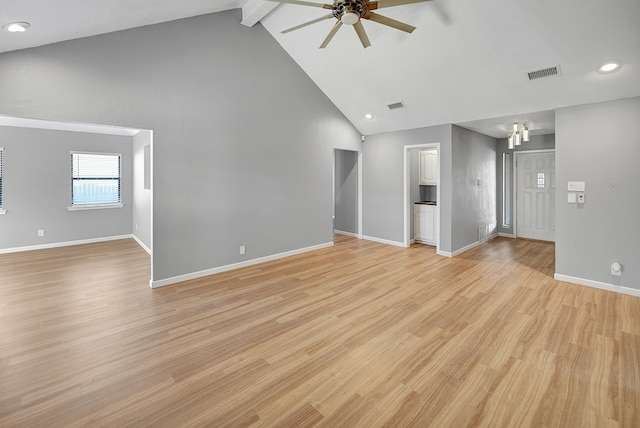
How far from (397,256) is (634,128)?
3547 millimetres

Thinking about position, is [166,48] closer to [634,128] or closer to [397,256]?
[397,256]

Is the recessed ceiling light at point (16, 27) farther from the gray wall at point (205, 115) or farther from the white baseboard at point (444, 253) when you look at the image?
the white baseboard at point (444, 253)

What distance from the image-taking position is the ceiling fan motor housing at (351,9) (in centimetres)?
255

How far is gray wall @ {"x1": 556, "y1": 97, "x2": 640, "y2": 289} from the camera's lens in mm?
3613

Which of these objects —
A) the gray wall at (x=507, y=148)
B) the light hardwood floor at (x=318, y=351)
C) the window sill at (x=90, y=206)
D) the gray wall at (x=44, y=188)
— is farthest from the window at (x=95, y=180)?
the gray wall at (x=507, y=148)

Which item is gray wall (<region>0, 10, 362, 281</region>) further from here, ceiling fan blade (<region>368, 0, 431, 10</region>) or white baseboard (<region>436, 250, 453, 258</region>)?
ceiling fan blade (<region>368, 0, 431, 10</region>)

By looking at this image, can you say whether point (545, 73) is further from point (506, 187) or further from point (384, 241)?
point (506, 187)

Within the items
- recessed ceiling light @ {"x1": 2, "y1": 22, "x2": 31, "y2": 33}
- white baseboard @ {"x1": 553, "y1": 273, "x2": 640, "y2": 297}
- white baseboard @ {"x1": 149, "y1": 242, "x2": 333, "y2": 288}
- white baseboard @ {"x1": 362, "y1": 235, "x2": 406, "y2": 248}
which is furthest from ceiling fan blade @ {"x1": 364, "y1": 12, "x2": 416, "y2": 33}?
white baseboard @ {"x1": 362, "y1": 235, "x2": 406, "y2": 248}

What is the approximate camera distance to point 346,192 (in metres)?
7.39

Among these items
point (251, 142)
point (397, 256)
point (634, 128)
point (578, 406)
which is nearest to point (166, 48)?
point (251, 142)

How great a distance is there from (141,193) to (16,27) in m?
4.24

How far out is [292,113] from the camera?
17.6ft

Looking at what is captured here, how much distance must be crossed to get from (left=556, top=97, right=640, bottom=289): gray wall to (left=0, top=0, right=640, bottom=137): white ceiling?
0.91 ft

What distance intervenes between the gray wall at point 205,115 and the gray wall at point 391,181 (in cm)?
130
